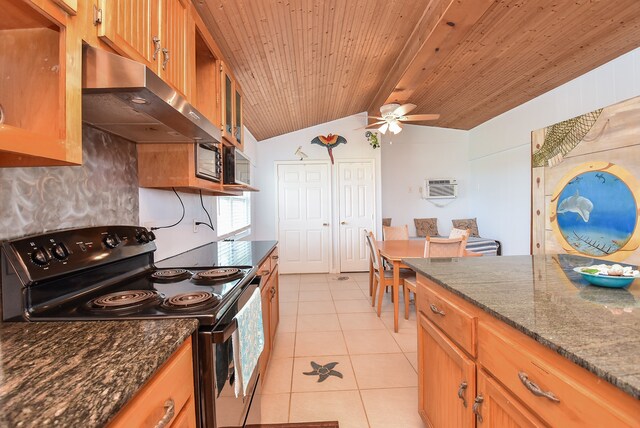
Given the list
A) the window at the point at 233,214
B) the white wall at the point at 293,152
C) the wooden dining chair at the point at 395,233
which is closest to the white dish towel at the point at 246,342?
the window at the point at 233,214

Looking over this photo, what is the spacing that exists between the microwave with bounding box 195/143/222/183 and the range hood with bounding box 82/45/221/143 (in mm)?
203

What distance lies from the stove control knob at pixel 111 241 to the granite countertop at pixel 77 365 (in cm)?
47

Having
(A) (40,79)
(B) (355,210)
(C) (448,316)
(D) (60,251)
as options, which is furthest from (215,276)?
(B) (355,210)

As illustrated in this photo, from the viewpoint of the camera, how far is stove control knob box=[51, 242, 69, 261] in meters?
1.07

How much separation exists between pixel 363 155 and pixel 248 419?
4.72 m

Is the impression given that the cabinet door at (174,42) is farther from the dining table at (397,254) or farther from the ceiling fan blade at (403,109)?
the ceiling fan blade at (403,109)

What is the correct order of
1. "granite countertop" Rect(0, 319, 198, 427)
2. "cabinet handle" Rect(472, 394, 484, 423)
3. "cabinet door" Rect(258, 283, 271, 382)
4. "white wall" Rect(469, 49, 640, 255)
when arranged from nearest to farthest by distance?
"granite countertop" Rect(0, 319, 198, 427) → "cabinet handle" Rect(472, 394, 484, 423) → "cabinet door" Rect(258, 283, 271, 382) → "white wall" Rect(469, 49, 640, 255)

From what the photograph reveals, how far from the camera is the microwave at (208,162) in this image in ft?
6.02

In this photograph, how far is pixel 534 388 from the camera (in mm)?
803

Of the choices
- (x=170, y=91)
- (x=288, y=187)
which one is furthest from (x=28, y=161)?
(x=288, y=187)

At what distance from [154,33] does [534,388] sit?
5.76 feet

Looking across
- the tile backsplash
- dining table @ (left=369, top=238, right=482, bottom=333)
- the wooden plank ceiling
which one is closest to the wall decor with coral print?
the wooden plank ceiling

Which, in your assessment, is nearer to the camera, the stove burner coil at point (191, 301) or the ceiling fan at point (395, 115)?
the stove burner coil at point (191, 301)

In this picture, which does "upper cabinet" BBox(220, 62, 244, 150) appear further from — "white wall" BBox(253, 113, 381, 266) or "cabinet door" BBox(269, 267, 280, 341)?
"white wall" BBox(253, 113, 381, 266)
